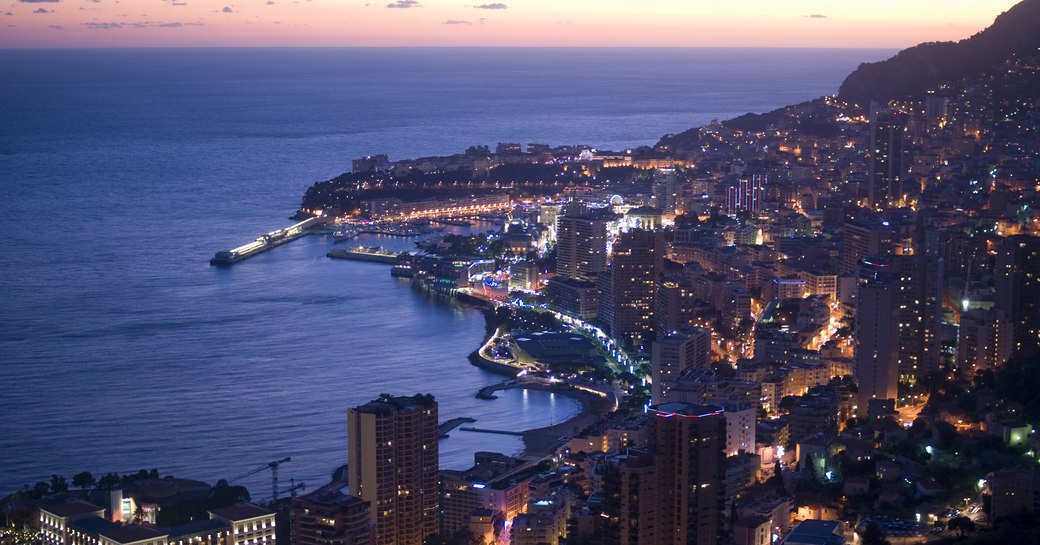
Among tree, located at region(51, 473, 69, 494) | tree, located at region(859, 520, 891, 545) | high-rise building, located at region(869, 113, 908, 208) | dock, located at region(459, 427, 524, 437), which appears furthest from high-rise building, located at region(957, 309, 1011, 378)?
high-rise building, located at region(869, 113, 908, 208)

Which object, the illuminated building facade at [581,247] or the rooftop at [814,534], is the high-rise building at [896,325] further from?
the illuminated building facade at [581,247]

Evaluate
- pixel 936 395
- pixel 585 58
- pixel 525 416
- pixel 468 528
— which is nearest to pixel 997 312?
pixel 936 395

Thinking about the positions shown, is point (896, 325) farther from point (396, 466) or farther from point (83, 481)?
point (83, 481)

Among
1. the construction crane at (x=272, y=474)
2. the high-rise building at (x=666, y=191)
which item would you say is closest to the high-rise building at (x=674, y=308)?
the construction crane at (x=272, y=474)

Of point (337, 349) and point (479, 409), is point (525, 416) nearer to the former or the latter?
point (479, 409)

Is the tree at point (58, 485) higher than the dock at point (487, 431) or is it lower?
higher

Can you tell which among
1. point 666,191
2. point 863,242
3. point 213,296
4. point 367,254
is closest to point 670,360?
point 863,242

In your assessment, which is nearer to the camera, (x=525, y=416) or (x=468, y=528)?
(x=468, y=528)
